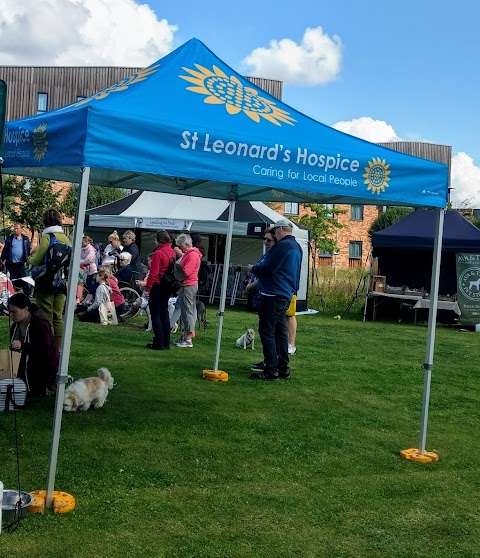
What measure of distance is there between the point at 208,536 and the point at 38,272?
4.07m

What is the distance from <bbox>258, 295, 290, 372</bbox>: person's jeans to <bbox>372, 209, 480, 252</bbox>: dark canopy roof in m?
9.30

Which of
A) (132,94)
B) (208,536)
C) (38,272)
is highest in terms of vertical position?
(132,94)

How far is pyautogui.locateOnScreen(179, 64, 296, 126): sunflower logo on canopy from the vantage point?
5.42 meters

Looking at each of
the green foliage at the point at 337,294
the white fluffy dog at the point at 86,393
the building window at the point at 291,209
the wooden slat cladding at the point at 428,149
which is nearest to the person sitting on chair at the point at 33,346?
the white fluffy dog at the point at 86,393

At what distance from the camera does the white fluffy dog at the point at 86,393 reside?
247 inches

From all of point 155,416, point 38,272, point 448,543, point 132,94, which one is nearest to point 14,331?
point 38,272

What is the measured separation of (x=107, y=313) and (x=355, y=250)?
133 ft

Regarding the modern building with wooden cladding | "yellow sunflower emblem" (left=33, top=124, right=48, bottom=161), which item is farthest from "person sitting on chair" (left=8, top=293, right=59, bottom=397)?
the modern building with wooden cladding

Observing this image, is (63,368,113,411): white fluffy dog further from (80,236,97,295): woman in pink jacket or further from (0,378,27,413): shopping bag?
(80,236,97,295): woman in pink jacket

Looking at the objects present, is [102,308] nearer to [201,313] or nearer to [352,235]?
[201,313]

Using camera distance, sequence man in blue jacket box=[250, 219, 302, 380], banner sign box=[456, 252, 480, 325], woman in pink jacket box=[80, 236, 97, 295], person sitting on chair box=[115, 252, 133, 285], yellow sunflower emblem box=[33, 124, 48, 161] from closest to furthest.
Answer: yellow sunflower emblem box=[33, 124, 48, 161] < man in blue jacket box=[250, 219, 302, 380] < person sitting on chair box=[115, 252, 133, 285] < woman in pink jacket box=[80, 236, 97, 295] < banner sign box=[456, 252, 480, 325]

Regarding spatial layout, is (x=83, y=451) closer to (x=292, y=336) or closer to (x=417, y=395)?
(x=417, y=395)

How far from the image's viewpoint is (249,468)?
5.19m

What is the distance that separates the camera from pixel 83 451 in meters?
5.27
